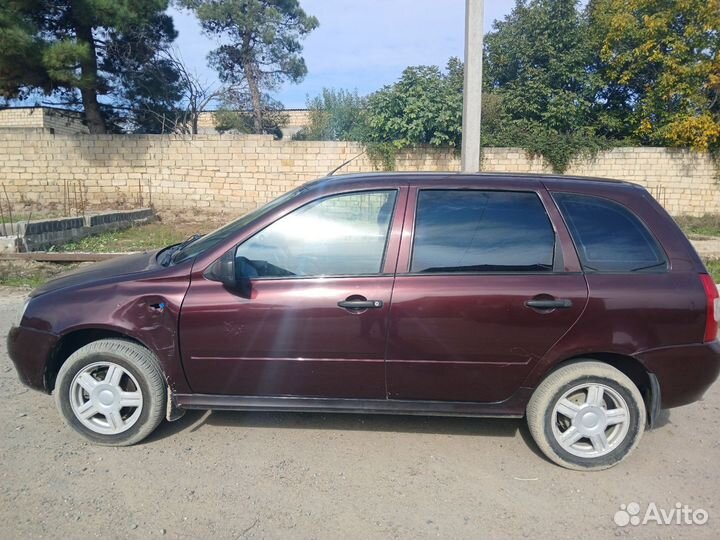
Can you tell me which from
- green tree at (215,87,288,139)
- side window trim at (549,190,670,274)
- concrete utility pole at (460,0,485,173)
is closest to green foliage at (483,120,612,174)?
concrete utility pole at (460,0,485,173)

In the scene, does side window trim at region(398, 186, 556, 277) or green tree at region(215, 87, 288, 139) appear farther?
green tree at region(215, 87, 288, 139)

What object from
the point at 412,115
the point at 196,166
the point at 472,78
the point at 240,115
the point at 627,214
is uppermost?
the point at 240,115

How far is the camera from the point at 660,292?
117 inches

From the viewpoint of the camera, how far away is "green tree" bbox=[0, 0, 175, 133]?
1491 centimetres

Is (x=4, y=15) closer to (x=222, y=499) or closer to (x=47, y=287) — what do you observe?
(x=47, y=287)

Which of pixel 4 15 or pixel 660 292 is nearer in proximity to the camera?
pixel 660 292

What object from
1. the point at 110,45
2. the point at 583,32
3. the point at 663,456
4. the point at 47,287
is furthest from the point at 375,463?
the point at 583,32

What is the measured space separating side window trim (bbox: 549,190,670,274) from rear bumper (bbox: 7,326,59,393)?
3.21 m

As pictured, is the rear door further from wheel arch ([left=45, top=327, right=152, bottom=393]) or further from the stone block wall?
the stone block wall

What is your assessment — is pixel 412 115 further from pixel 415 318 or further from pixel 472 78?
pixel 415 318

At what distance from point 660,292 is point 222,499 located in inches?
108

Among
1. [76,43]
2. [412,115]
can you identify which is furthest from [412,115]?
[76,43]

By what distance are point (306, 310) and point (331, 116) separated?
20.1 metres

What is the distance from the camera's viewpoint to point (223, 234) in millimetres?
3428
